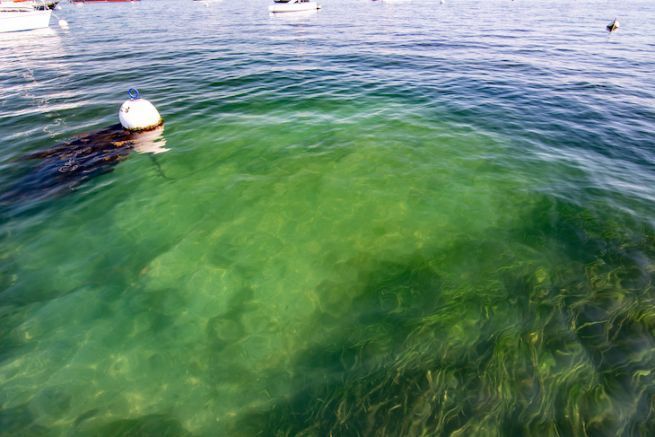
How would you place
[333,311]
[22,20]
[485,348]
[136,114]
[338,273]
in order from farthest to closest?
[22,20] → [136,114] → [338,273] → [333,311] → [485,348]

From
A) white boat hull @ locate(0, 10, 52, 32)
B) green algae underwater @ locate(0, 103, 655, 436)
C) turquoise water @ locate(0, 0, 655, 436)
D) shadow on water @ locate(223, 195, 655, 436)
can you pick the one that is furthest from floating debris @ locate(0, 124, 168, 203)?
white boat hull @ locate(0, 10, 52, 32)

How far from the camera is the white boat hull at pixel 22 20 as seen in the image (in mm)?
40375

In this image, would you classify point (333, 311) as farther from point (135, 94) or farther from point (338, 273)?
point (135, 94)

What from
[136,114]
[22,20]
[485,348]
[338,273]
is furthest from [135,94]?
[22,20]

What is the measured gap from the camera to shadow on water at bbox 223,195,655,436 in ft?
14.2

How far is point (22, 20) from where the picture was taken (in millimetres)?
41969

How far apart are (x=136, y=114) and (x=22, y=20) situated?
52.8m

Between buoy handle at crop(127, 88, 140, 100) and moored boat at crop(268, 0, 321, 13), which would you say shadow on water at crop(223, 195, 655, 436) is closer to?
buoy handle at crop(127, 88, 140, 100)

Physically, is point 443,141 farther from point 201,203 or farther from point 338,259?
point 201,203

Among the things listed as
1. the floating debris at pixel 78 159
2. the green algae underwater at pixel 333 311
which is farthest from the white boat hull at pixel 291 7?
the green algae underwater at pixel 333 311

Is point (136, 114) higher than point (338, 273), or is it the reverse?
point (136, 114)

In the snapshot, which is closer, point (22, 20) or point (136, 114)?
point (136, 114)

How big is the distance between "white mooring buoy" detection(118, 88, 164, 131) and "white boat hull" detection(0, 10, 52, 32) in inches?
1999

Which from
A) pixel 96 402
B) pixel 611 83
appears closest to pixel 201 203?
pixel 96 402
